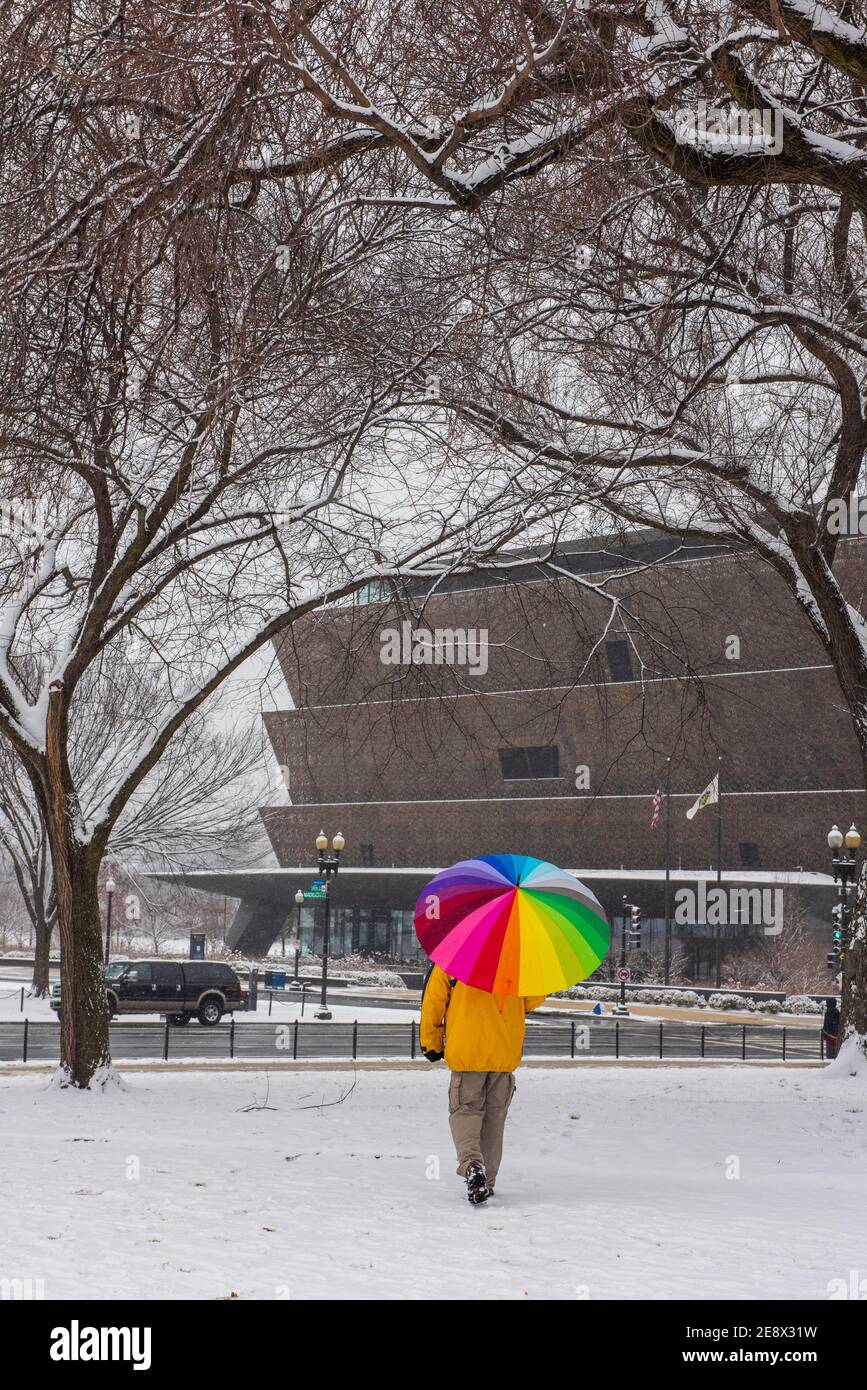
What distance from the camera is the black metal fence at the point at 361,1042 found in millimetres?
26266

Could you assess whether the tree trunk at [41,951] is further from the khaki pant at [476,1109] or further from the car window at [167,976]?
the khaki pant at [476,1109]

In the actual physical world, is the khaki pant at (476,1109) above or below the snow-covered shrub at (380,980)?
above

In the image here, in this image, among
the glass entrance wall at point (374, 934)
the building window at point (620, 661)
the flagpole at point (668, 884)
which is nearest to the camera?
the flagpole at point (668, 884)

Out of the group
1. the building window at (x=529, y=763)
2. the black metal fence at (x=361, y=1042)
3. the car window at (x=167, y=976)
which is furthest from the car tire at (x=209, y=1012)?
the building window at (x=529, y=763)

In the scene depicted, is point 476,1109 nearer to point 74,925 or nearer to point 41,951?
point 74,925

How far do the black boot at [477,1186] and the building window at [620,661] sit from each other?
153 feet

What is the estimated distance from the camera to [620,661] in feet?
184

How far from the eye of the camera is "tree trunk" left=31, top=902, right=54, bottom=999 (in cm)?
3744

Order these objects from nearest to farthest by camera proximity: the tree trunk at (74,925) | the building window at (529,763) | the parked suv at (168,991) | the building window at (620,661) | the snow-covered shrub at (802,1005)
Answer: the tree trunk at (74,925)
the parked suv at (168,991)
the snow-covered shrub at (802,1005)
the building window at (620,661)
the building window at (529,763)

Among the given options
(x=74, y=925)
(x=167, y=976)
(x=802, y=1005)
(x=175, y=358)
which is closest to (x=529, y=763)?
(x=802, y=1005)

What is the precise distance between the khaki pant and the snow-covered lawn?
0.30 m

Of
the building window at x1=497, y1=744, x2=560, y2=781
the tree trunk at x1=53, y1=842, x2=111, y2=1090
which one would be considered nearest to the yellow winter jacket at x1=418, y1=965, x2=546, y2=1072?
the tree trunk at x1=53, y1=842, x2=111, y2=1090

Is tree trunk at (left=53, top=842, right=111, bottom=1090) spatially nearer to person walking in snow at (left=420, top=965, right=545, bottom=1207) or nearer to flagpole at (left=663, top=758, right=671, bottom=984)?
person walking in snow at (left=420, top=965, right=545, bottom=1207)

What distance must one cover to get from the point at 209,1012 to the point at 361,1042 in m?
7.08
